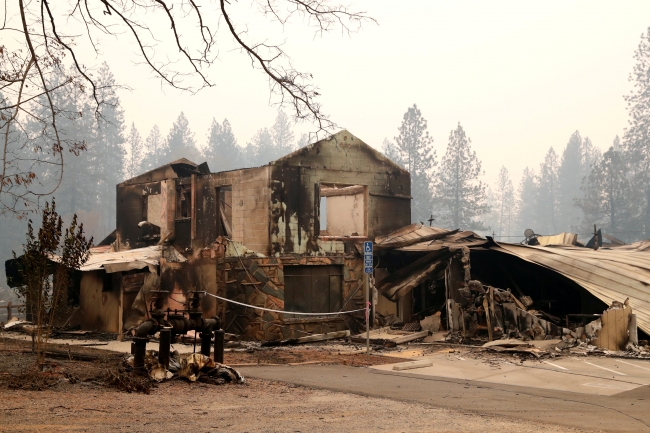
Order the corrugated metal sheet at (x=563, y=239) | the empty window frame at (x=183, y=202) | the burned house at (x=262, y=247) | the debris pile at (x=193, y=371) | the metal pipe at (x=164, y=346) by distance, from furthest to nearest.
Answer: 1. the corrugated metal sheet at (x=563, y=239)
2. the empty window frame at (x=183, y=202)
3. the burned house at (x=262, y=247)
4. the metal pipe at (x=164, y=346)
5. the debris pile at (x=193, y=371)

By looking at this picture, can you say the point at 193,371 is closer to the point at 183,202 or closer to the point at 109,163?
the point at 183,202

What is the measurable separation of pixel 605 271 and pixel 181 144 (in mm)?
87188

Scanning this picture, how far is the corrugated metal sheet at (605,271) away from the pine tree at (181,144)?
79.6 meters

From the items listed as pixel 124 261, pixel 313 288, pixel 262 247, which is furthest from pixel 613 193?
pixel 124 261

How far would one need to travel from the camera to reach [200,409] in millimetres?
8547

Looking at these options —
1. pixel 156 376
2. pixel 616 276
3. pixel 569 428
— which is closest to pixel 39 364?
pixel 156 376

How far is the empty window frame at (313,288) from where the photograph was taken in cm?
2244

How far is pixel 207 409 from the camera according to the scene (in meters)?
8.58

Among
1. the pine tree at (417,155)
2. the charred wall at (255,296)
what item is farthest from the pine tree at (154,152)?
the charred wall at (255,296)

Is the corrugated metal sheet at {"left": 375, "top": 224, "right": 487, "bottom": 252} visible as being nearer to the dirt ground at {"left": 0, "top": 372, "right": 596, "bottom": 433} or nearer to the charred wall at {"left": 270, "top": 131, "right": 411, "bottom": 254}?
the charred wall at {"left": 270, "top": 131, "right": 411, "bottom": 254}

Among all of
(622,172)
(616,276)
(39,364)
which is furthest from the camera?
(622,172)

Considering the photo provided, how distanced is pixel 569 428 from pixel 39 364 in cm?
786

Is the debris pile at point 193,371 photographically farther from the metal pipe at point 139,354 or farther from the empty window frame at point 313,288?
the empty window frame at point 313,288

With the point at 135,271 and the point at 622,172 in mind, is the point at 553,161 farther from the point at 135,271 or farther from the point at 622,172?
the point at 135,271
